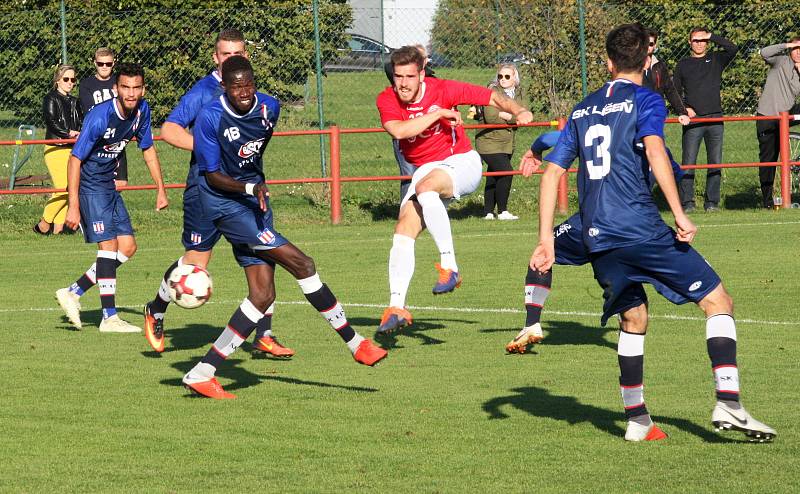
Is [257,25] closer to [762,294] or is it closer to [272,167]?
[272,167]

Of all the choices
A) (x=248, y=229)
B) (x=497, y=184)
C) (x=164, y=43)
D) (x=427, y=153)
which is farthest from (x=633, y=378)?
Result: (x=164, y=43)

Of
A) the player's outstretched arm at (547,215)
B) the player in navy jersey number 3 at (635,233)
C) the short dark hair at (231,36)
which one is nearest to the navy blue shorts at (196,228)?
the short dark hair at (231,36)

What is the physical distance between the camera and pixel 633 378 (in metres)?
6.36

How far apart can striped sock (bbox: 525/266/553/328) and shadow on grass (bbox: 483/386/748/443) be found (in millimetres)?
1260

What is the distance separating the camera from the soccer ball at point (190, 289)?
27.5 feet

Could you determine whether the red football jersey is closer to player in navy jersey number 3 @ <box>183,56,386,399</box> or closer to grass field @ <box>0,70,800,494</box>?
grass field @ <box>0,70,800,494</box>

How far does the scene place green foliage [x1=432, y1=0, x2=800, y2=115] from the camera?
68.5 ft

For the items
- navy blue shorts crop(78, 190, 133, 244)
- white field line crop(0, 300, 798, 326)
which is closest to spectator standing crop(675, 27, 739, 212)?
white field line crop(0, 300, 798, 326)

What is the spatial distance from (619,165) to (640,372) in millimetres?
1026

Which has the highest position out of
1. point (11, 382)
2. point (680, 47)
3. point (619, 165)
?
point (680, 47)

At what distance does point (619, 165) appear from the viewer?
6254 mm

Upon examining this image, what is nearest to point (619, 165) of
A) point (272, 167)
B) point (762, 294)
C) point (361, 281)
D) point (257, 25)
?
point (762, 294)

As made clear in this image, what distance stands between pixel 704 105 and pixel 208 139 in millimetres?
11893

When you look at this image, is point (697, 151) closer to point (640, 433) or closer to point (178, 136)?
point (178, 136)
